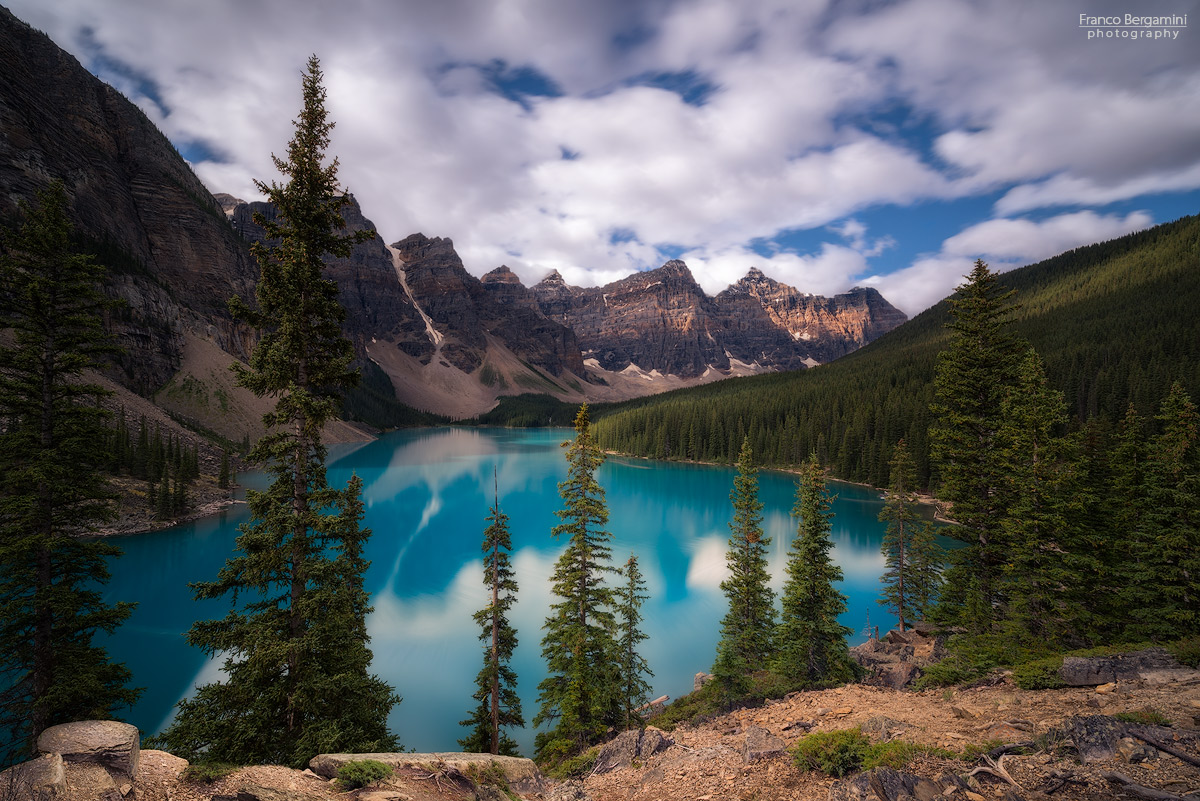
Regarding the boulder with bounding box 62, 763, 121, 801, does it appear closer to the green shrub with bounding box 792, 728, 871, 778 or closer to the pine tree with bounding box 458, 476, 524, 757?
the pine tree with bounding box 458, 476, 524, 757

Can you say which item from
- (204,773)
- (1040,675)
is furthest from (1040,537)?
(204,773)

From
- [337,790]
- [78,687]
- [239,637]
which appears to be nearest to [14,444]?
[78,687]

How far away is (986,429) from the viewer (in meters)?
15.1

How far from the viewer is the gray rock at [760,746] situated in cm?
859

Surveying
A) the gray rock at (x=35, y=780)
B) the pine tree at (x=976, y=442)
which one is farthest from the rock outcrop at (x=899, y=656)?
the gray rock at (x=35, y=780)

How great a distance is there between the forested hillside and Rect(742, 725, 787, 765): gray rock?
58.3 metres

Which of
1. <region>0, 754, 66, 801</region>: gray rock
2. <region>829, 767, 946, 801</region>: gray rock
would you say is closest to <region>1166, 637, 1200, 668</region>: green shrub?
<region>829, 767, 946, 801</region>: gray rock

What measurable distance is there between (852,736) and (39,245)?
62.4 feet

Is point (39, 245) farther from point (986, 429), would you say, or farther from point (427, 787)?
point (986, 429)

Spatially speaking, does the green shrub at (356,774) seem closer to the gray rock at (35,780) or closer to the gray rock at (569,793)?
the gray rock at (35,780)

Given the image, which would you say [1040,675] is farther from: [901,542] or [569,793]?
[901,542]

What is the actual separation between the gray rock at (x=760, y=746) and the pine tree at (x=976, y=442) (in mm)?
9187

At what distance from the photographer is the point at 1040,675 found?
29.7 ft

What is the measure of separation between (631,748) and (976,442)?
45.3 feet
